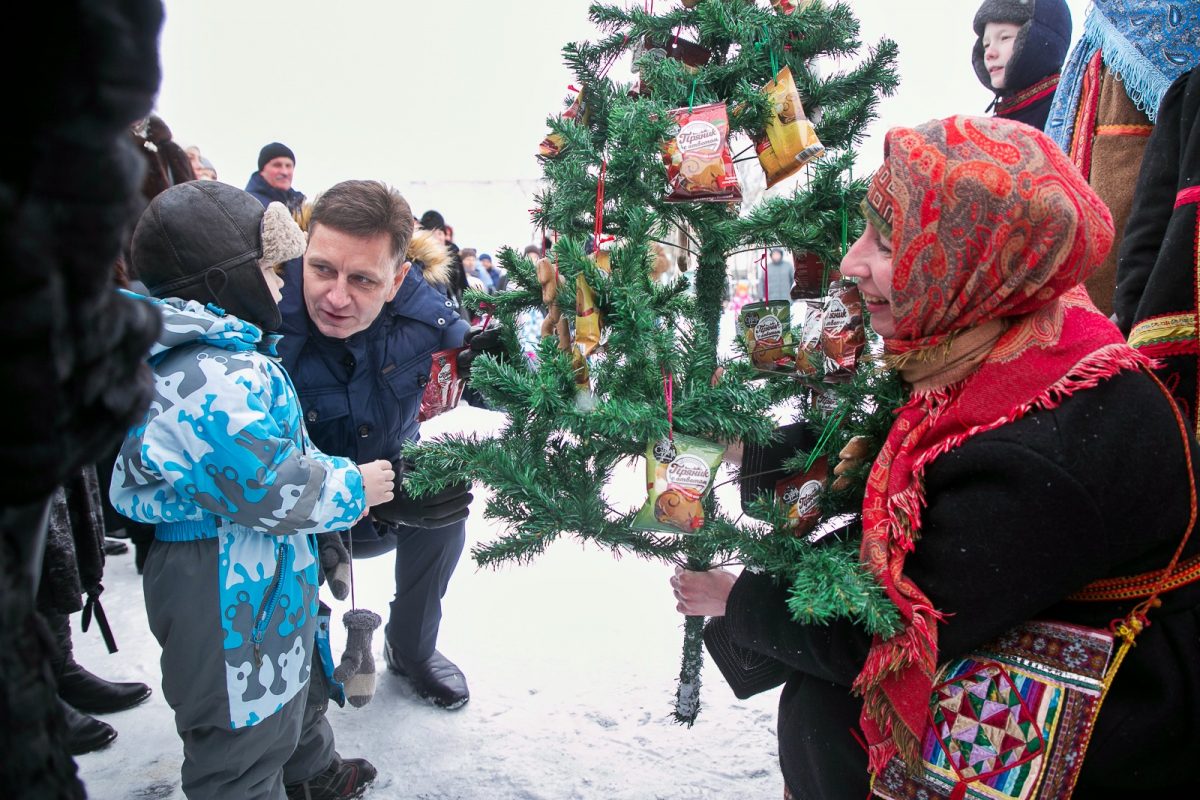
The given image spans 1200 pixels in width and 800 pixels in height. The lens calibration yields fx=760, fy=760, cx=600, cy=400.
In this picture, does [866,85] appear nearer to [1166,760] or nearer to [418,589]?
[1166,760]

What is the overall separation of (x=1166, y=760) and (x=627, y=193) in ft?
4.66

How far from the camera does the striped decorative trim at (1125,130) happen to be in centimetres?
198

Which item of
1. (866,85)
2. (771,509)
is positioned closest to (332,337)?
(771,509)

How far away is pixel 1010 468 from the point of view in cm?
120

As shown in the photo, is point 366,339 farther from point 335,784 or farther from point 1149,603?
point 1149,603

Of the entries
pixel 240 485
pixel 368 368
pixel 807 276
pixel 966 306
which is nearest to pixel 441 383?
pixel 368 368

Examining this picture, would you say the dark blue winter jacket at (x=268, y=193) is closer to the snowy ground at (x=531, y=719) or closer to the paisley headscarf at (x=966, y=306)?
the snowy ground at (x=531, y=719)

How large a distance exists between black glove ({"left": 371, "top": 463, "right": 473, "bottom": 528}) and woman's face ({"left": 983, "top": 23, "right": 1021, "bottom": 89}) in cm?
229

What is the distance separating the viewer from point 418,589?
2559 millimetres

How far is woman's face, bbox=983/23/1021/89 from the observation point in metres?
2.55

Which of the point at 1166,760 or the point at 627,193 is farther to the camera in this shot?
the point at 627,193

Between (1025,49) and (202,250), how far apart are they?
2.59 m

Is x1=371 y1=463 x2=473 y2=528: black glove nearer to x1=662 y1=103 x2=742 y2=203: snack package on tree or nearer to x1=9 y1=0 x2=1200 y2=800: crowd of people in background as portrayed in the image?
x1=9 y1=0 x2=1200 y2=800: crowd of people in background

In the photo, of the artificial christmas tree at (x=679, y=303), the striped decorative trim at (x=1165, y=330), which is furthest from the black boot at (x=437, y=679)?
the striped decorative trim at (x=1165, y=330)
